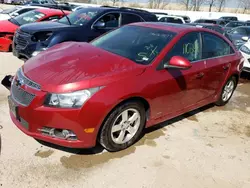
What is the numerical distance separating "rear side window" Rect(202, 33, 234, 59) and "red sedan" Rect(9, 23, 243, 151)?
0.8 inches

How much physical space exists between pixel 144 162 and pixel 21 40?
4485 millimetres

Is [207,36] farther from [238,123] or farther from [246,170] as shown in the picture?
[246,170]

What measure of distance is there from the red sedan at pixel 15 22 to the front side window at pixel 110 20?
2.55 metres

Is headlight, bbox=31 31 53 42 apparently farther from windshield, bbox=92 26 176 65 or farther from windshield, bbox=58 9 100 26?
windshield, bbox=92 26 176 65

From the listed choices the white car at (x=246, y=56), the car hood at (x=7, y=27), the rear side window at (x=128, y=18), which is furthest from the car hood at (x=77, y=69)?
the white car at (x=246, y=56)

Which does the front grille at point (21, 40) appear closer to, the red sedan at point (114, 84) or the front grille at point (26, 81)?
the red sedan at point (114, 84)

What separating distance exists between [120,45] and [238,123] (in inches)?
101

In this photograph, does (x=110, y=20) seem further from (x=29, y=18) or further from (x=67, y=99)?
(x=67, y=99)

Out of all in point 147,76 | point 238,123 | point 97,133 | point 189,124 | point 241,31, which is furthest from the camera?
point 241,31

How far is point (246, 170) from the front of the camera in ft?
10.6

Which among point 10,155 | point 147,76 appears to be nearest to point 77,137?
point 10,155

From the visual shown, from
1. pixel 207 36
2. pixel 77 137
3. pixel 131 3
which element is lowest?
pixel 131 3

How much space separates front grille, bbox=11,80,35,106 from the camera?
112 inches

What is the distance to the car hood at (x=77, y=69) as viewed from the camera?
2.82 metres
